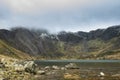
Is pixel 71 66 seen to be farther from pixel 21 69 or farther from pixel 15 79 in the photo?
pixel 15 79

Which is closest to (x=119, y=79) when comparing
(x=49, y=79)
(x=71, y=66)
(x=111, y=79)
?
(x=111, y=79)

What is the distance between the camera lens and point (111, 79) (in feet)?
224

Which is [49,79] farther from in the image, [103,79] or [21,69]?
[21,69]

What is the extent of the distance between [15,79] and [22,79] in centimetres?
291

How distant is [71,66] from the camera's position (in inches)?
5246

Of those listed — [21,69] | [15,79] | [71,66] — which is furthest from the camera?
[71,66]

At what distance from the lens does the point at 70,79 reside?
7038cm

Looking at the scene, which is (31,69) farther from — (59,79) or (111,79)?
(111,79)

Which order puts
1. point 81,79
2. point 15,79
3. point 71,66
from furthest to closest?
point 71,66, point 81,79, point 15,79

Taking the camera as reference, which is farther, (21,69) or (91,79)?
(21,69)

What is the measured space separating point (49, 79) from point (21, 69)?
75.0ft

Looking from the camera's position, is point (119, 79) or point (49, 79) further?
point (49, 79)

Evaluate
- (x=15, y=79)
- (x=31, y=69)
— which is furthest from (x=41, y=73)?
(x=15, y=79)

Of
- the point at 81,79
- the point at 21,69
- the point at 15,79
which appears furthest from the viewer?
the point at 21,69
